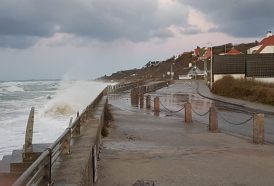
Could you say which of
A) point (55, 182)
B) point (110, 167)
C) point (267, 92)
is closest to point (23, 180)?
point (55, 182)

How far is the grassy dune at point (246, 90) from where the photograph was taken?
34.8m

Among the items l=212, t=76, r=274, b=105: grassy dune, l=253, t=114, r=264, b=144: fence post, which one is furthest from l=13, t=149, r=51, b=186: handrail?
l=212, t=76, r=274, b=105: grassy dune

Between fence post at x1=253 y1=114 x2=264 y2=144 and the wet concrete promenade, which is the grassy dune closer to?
the wet concrete promenade

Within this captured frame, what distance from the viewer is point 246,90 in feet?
136

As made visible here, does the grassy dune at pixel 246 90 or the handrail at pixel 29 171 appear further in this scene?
the grassy dune at pixel 246 90

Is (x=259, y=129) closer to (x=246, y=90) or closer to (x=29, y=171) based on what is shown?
(x=29, y=171)

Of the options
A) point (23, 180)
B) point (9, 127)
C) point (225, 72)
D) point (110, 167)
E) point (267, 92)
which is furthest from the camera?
point (225, 72)

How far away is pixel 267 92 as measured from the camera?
34.7 metres

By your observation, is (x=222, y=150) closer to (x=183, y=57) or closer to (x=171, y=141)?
(x=171, y=141)

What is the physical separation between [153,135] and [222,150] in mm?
4496

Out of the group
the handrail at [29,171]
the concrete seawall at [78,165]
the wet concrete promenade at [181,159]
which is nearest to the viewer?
the handrail at [29,171]

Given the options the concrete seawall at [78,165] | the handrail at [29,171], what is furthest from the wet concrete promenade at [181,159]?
the handrail at [29,171]

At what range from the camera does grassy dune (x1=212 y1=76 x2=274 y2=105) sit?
34825 millimetres

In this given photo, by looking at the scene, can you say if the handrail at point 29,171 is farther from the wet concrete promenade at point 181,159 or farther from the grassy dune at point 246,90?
the grassy dune at point 246,90
